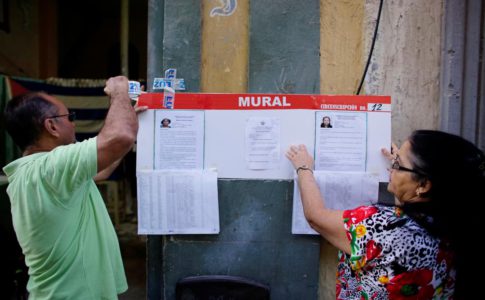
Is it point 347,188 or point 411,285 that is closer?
point 411,285

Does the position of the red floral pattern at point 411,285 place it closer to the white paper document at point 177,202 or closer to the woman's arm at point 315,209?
the woman's arm at point 315,209

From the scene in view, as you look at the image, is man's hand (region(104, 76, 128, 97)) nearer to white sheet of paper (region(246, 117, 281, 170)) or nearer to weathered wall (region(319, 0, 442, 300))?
white sheet of paper (region(246, 117, 281, 170))

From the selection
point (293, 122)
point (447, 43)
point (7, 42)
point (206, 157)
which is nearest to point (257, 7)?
point (293, 122)

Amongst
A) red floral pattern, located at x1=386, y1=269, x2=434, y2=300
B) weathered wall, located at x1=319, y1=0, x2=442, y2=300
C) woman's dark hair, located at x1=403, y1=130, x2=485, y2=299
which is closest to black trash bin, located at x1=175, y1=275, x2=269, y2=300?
weathered wall, located at x1=319, y1=0, x2=442, y2=300

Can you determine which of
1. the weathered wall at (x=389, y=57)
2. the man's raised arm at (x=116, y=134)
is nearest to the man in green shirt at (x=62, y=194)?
the man's raised arm at (x=116, y=134)

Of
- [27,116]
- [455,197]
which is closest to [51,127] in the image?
[27,116]

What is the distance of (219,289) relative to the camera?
6.84ft

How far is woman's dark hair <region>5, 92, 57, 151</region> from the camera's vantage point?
1720mm

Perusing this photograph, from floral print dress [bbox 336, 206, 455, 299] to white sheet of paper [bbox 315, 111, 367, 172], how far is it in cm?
50

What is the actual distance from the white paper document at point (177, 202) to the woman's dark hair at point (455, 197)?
0.95 metres

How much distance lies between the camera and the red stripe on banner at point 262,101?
6.66ft

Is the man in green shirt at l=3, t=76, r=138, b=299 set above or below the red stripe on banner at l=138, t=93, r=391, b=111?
below

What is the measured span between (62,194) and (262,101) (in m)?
0.98

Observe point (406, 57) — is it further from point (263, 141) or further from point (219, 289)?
point (219, 289)
